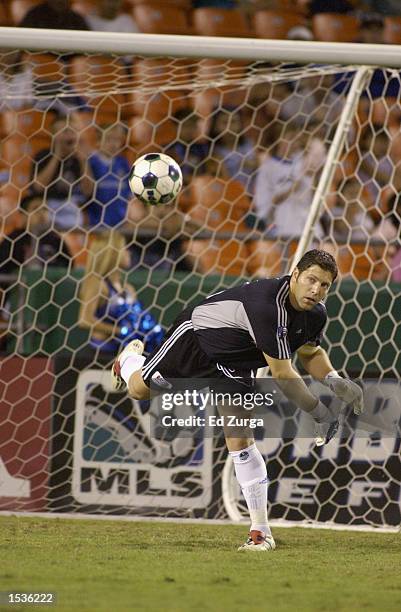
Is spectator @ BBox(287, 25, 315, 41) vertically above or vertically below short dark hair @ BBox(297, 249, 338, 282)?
above

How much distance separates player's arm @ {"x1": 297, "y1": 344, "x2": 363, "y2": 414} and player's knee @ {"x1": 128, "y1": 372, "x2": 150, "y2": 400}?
2.84ft

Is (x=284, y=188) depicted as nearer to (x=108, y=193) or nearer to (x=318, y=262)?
(x=108, y=193)

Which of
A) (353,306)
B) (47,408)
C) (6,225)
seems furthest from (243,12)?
(47,408)

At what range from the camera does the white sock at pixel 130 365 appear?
19.5ft

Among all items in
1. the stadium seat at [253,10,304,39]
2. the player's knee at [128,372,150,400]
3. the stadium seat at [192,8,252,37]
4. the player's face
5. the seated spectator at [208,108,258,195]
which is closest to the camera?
the player's face

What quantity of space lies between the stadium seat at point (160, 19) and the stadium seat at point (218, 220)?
102 inches

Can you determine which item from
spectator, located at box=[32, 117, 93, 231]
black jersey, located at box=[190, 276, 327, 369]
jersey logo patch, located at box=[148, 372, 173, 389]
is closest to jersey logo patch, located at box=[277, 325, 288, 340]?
black jersey, located at box=[190, 276, 327, 369]

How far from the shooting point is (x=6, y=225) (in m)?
8.24

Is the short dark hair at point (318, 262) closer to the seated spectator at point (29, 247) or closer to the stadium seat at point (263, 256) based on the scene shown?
the seated spectator at point (29, 247)

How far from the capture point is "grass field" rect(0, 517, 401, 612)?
3906 mm

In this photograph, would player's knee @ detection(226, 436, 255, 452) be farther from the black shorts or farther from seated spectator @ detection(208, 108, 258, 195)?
seated spectator @ detection(208, 108, 258, 195)

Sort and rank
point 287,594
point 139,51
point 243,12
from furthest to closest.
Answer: point 243,12, point 139,51, point 287,594

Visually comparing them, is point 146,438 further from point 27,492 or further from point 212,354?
point 212,354

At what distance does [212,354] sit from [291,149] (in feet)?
12.7
